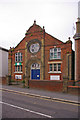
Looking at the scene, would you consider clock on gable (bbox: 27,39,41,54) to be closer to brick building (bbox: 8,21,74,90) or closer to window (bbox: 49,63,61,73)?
brick building (bbox: 8,21,74,90)

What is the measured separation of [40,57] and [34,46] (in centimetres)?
311

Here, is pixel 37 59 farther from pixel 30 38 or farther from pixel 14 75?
pixel 14 75

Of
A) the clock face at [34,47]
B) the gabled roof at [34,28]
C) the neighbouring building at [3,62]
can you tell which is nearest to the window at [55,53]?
the clock face at [34,47]

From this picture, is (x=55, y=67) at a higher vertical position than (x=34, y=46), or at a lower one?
lower

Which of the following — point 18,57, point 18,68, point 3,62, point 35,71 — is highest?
point 18,57

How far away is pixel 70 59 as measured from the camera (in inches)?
736

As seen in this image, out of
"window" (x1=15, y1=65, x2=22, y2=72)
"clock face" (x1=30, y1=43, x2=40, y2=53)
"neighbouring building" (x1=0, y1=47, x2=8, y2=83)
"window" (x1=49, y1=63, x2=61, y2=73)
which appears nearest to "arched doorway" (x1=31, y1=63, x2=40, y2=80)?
"window" (x1=49, y1=63, x2=61, y2=73)

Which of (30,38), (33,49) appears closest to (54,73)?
(33,49)

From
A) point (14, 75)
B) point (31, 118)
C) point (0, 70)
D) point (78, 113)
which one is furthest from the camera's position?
point (0, 70)

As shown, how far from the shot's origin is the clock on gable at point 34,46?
22.6m

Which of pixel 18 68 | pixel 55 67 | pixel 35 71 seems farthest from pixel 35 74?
pixel 18 68

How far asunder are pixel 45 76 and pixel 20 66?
6873mm

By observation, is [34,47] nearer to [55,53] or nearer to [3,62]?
[55,53]

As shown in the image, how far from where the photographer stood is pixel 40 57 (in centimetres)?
2195
